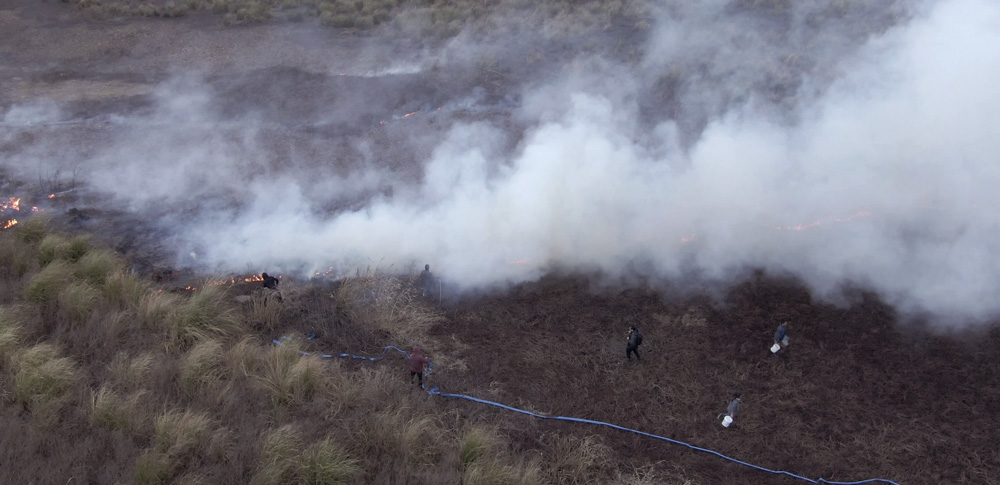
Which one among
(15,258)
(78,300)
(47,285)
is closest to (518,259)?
(78,300)

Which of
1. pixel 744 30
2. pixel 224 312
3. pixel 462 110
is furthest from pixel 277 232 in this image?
pixel 744 30

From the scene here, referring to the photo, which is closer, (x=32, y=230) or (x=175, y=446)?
(x=175, y=446)

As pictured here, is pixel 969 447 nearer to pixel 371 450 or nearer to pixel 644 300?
pixel 644 300

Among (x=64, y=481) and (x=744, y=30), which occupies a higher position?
(x=744, y=30)

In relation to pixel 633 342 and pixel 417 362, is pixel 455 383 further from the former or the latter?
pixel 633 342

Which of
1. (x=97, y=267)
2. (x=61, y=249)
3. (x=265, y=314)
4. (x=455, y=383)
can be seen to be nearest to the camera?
(x=455, y=383)

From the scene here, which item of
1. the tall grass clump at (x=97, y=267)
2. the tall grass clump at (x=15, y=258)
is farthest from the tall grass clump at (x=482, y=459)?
the tall grass clump at (x=15, y=258)
